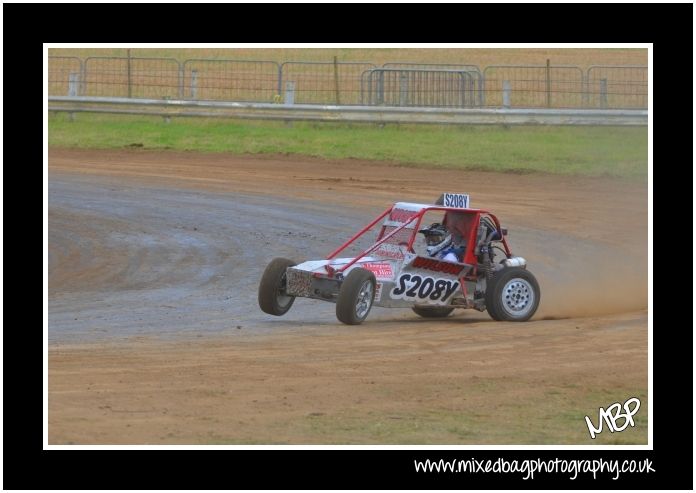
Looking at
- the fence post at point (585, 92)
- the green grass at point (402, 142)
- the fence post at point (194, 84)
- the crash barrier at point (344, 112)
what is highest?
the fence post at point (194, 84)

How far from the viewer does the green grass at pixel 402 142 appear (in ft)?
90.5

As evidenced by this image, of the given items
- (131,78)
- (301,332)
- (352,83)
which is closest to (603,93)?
(352,83)

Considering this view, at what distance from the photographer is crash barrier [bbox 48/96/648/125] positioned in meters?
29.0

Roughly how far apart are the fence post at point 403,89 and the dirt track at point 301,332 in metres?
6.51

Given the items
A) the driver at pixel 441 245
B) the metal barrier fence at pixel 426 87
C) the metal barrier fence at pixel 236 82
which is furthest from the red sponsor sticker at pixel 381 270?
the metal barrier fence at pixel 236 82

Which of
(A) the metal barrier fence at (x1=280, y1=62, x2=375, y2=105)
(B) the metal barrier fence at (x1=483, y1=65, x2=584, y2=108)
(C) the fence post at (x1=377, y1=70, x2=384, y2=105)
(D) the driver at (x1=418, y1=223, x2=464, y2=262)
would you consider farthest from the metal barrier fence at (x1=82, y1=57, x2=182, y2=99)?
(D) the driver at (x1=418, y1=223, x2=464, y2=262)

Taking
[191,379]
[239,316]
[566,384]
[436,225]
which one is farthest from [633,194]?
[191,379]

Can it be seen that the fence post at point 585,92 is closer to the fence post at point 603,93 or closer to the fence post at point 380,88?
the fence post at point 603,93

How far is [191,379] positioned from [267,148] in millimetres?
19755

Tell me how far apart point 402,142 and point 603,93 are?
5.54m

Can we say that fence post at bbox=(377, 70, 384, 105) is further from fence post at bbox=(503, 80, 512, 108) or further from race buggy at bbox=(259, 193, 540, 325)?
race buggy at bbox=(259, 193, 540, 325)

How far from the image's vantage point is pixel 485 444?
27.9 feet

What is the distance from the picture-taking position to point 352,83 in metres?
32.9

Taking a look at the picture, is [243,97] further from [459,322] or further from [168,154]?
[459,322]
